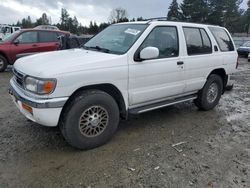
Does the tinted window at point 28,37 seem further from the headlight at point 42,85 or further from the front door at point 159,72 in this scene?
the headlight at point 42,85

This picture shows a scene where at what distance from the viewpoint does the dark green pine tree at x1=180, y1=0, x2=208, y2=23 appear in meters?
47.1

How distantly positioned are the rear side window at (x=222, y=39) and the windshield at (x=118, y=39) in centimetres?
210

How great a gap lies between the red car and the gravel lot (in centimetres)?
580

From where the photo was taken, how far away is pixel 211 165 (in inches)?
141

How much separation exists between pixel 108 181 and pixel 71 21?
7521 cm

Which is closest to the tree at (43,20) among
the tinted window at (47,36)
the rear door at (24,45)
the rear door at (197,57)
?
the tinted window at (47,36)

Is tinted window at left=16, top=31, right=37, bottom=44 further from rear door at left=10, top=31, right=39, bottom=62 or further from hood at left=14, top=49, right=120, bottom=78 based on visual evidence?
hood at left=14, top=49, right=120, bottom=78

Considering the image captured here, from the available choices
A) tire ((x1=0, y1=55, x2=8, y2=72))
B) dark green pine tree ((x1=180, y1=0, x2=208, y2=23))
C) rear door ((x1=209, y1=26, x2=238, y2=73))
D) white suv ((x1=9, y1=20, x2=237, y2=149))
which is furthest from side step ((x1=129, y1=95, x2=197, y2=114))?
dark green pine tree ((x1=180, y1=0, x2=208, y2=23))

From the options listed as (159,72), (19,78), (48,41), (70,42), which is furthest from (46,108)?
(48,41)

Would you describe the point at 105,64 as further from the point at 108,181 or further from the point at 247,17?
the point at 247,17

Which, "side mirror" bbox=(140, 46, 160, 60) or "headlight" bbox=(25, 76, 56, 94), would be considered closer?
"headlight" bbox=(25, 76, 56, 94)

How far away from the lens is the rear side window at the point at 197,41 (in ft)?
16.6

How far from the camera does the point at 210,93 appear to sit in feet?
19.4

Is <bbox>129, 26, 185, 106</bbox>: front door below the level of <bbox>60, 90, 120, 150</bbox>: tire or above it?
above
